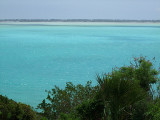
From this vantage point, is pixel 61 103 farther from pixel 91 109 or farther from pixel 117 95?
pixel 117 95

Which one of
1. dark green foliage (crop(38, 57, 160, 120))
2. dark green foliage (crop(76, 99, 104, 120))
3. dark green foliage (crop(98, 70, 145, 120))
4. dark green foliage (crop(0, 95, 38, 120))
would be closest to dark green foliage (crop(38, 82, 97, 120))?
dark green foliage (crop(38, 57, 160, 120))

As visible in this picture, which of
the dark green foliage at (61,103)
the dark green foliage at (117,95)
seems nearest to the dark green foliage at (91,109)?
the dark green foliage at (117,95)

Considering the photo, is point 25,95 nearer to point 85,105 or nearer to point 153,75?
point 153,75

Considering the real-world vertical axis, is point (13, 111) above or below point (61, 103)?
below

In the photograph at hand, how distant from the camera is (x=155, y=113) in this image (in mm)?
2992

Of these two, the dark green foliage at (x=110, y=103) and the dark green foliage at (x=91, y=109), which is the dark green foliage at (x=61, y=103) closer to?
the dark green foliage at (x=110, y=103)

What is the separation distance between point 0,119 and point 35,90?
11874mm

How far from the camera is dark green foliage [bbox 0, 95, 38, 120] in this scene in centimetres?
211

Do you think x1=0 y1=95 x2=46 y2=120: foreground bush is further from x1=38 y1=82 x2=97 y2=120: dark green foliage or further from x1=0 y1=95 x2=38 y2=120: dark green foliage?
x1=38 y1=82 x2=97 y2=120: dark green foliage

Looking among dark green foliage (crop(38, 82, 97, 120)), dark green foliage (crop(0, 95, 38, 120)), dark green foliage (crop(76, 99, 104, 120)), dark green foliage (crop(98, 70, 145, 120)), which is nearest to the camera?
dark green foliage (crop(0, 95, 38, 120))

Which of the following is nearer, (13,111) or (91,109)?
(13,111)

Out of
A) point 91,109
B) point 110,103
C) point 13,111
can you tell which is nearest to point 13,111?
point 13,111

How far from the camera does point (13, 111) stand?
2.16m

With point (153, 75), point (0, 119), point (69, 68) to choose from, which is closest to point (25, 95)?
point (69, 68)
